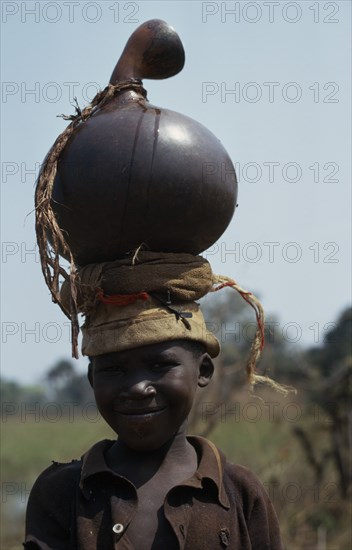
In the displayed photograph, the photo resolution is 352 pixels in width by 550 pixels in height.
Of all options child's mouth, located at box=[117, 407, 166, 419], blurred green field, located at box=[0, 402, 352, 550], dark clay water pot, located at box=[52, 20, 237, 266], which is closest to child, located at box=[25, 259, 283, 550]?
child's mouth, located at box=[117, 407, 166, 419]

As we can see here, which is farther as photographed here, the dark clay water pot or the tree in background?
the tree in background

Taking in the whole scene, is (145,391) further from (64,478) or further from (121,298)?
(64,478)

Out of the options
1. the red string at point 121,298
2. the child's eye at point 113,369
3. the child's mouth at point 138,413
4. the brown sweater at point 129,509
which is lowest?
the brown sweater at point 129,509

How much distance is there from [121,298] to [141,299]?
2.3 inches

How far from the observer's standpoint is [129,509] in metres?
2.39

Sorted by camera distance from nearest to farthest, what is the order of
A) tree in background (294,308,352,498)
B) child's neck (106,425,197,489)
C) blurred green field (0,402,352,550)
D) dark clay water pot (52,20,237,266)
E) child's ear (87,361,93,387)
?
dark clay water pot (52,20,237,266) < child's neck (106,425,197,489) < child's ear (87,361,93,387) < blurred green field (0,402,352,550) < tree in background (294,308,352,498)

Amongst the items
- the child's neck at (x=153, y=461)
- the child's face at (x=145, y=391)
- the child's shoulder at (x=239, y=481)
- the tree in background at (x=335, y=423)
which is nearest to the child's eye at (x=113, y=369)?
the child's face at (x=145, y=391)

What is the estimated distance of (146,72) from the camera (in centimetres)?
269

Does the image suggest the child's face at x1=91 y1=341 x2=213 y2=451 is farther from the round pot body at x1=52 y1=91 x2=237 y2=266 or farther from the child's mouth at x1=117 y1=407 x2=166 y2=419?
the round pot body at x1=52 y1=91 x2=237 y2=266

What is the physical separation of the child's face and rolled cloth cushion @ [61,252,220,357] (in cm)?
4

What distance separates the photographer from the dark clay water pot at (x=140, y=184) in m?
2.36

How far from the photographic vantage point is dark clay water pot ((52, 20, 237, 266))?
2363 millimetres

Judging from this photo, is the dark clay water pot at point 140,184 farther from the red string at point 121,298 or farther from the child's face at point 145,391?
the child's face at point 145,391

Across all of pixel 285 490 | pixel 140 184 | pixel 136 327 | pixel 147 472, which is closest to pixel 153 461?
pixel 147 472
